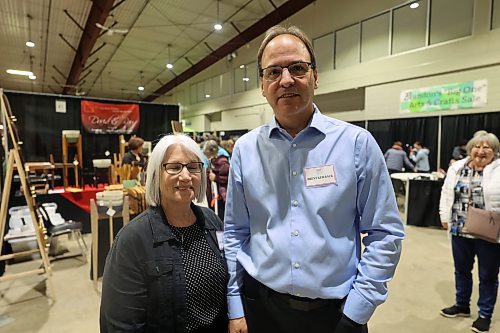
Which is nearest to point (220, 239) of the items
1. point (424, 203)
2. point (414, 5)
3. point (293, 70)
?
point (293, 70)

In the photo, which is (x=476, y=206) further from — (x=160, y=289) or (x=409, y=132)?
(x=409, y=132)

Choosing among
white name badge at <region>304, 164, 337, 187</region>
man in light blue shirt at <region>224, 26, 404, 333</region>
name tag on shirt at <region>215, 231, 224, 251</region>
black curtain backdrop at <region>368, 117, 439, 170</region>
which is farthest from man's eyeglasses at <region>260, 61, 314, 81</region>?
black curtain backdrop at <region>368, 117, 439, 170</region>

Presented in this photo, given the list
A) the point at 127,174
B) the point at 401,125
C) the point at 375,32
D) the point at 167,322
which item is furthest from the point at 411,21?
the point at 167,322

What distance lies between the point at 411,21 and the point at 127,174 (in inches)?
270

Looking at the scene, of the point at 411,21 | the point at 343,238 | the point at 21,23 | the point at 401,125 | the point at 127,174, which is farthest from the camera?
the point at 21,23

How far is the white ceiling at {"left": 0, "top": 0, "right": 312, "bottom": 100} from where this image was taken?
7.79m

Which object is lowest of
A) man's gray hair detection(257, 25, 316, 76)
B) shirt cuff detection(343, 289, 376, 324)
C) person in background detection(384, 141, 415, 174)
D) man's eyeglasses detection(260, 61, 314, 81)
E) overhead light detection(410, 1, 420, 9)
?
shirt cuff detection(343, 289, 376, 324)

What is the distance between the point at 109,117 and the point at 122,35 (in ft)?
Answer: 16.6

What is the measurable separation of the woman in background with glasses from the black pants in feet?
0.58

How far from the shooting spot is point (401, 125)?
23.4 feet

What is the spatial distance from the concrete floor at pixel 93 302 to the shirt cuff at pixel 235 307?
1.79 m

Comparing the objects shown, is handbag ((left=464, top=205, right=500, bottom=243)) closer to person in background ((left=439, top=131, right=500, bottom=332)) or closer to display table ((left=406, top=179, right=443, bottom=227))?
person in background ((left=439, top=131, right=500, bottom=332))

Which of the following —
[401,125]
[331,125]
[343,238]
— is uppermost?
[401,125]

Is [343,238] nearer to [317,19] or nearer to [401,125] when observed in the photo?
[401,125]
